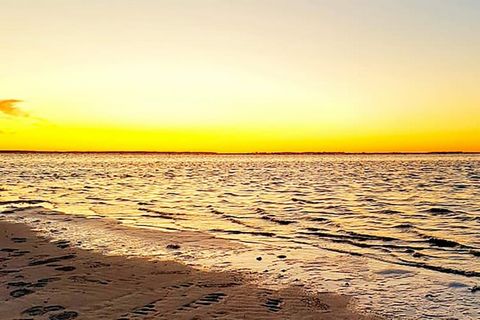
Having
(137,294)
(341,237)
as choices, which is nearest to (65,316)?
(137,294)

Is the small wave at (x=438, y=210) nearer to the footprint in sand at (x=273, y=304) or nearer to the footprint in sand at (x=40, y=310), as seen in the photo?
the footprint in sand at (x=273, y=304)

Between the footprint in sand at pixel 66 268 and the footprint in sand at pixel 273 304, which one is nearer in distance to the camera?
the footprint in sand at pixel 273 304

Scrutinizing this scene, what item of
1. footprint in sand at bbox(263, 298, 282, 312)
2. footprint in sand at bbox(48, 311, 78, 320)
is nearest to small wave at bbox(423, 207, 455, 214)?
footprint in sand at bbox(263, 298, 282, 312)

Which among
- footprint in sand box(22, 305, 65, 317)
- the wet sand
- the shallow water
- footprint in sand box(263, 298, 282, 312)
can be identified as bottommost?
the shallow water

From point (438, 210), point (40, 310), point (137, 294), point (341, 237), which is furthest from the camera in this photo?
point (438, 210)

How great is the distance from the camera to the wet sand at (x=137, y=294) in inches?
268

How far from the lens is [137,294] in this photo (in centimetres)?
775

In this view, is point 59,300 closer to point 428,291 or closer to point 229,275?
point 229,275

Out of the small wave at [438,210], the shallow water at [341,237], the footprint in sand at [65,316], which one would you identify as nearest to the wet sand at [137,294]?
the footprint in sand at [65,316]

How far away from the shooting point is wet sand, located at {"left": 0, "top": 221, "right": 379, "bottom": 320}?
681cm

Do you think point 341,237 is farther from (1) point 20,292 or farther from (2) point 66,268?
(1) point 20,292

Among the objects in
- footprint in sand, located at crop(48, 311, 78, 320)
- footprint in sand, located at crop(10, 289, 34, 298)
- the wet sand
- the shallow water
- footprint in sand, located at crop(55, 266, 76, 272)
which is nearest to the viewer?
footprint in sand, located at crop(48, 311, 78, 320)

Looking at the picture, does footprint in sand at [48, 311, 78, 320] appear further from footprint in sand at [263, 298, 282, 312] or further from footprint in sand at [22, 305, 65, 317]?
footprint in sand at [263, 298, 282, 312]

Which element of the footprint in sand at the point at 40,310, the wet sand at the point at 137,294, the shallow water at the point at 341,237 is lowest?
the shallow water at the point at 341,237
